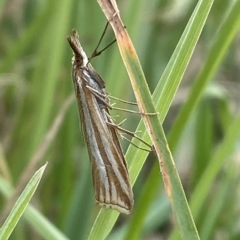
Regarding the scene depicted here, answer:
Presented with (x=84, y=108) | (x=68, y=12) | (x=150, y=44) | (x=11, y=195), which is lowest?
(x=11, y=195)

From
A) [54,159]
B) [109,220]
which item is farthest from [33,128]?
[109,220]

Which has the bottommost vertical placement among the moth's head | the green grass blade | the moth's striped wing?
the green grass blade

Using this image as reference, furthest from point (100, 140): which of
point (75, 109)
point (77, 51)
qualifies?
point (75, 109)

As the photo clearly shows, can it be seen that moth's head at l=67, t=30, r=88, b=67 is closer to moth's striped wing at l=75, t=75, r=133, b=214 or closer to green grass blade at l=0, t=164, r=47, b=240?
moth's striped wing at l=75, t=75, r=133, b=214

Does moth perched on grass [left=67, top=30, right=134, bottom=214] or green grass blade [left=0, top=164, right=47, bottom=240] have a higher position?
moth perched on grass [left=67, top=30, right=134, bottom=214]

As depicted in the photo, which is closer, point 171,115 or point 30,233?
point 30,233

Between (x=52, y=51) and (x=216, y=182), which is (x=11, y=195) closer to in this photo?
(x=52, y=51)

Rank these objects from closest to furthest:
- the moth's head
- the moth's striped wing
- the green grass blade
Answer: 1. the green grass blade
2. the moth's striped wing
3. the moth's head

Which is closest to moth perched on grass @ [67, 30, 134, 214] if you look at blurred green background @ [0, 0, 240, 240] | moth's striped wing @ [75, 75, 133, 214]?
moth's striped wing @ [75, 75, 133, 214]
